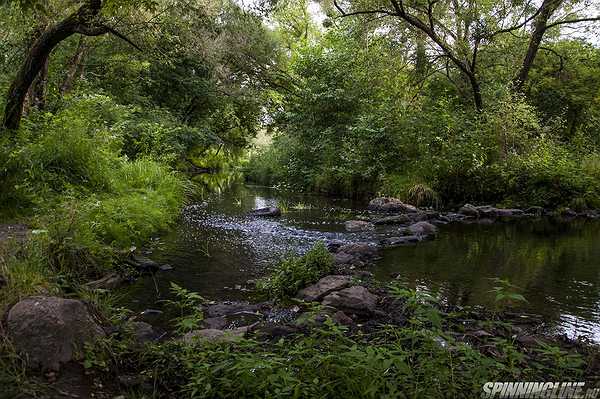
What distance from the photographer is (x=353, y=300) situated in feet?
18.6

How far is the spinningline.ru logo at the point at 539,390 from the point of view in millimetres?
2881

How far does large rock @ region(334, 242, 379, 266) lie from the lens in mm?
8195

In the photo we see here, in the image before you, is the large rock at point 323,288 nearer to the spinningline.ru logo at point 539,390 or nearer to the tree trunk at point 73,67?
the spinningline.ru logo at point 539,390

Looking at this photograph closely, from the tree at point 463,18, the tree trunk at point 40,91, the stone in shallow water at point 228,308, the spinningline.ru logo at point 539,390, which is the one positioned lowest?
the stone in shallow water at point 228,308

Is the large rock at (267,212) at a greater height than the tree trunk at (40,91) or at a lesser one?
lesser

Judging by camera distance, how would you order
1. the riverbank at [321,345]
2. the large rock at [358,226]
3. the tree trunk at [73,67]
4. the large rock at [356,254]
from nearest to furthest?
the riverbank at [321,345]
the large rock at [356,254]
the large rock at [358,226]
the tree trunk at [73,67]

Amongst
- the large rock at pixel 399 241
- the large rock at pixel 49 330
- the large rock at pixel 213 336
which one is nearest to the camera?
the large rock at pixel 49 330

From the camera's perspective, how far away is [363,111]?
21078mm

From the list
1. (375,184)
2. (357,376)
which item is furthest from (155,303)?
(375,184)

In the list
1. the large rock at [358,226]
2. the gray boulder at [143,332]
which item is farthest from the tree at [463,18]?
the gray boulder at [143,332]

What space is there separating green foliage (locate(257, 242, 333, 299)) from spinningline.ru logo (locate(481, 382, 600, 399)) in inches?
139

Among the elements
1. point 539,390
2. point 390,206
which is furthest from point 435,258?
point 390,206

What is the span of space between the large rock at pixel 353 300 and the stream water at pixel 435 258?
1.34m

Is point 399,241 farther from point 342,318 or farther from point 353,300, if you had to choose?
point 342,318
